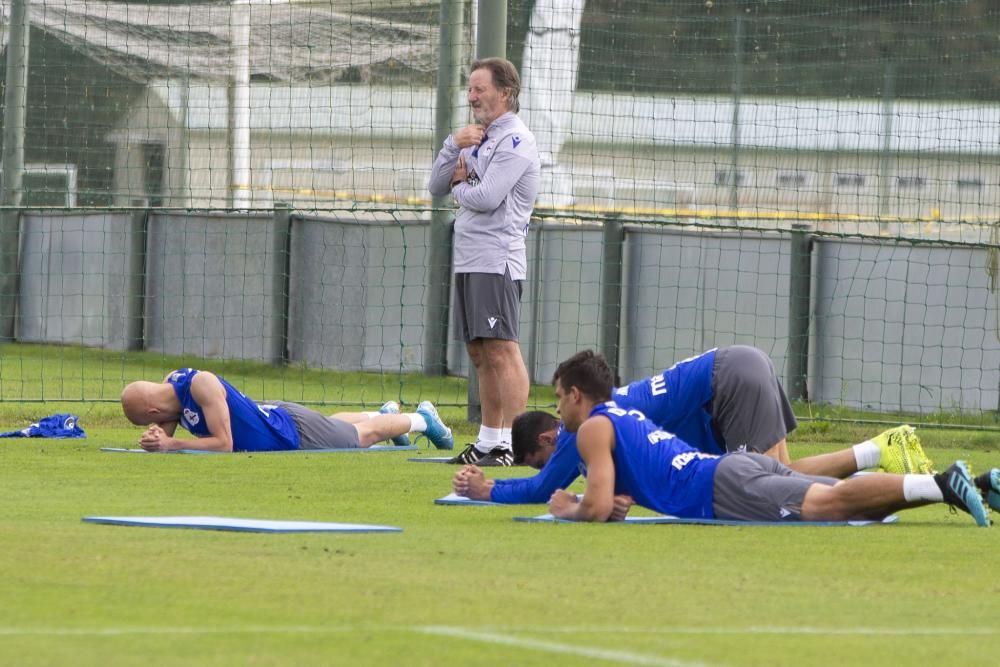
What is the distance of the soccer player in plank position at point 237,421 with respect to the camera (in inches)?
445

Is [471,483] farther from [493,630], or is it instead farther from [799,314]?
[799,314]

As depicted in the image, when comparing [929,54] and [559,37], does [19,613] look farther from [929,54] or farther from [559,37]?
[929,54]

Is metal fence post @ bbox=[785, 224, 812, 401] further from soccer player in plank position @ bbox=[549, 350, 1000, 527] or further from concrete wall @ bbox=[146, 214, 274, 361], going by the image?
soccer player in plank position @ bbox=[549, 350, 1000, 527]

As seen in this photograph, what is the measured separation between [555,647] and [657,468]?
322cm

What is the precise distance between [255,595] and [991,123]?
13.7 metres

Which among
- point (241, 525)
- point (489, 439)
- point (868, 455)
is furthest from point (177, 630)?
point (489, 439)

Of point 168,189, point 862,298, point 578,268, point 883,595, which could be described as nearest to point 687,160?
point 578,268

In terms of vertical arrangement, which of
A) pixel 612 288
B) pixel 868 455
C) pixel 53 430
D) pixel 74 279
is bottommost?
pixel 53 430

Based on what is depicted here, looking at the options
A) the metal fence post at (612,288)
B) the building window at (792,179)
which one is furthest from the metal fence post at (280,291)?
the building window at (792,179)

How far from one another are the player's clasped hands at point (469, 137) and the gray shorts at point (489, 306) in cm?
77

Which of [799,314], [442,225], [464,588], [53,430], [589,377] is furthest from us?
[442,225]

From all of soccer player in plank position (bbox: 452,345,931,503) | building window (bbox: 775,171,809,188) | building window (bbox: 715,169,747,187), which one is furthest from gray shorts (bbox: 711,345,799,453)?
building window (bbox: 775,171,809,188)

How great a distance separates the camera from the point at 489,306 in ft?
36.5

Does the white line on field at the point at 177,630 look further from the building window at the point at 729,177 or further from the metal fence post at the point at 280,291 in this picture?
the metal fence post at the point at 280,291
